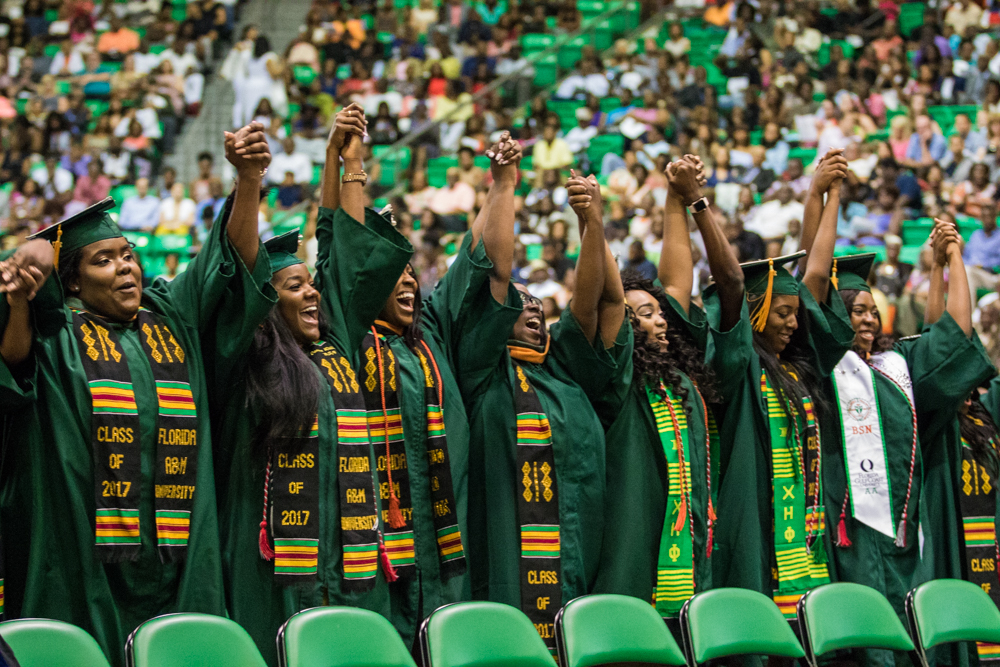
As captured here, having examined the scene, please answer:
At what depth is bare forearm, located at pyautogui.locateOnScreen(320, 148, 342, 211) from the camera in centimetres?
380

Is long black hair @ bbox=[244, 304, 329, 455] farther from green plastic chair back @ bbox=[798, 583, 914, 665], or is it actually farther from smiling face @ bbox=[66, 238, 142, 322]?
green plastic chair back @ bbox=[798, 583, 914, 665]

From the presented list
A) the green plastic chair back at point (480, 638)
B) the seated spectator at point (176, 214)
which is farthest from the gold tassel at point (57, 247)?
the seated spectator at point (176, 214)

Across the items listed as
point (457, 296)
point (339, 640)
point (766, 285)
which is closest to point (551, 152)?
point (766, 285)

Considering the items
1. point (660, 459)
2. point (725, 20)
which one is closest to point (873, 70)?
point (725, 20)

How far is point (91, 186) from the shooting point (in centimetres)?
1305

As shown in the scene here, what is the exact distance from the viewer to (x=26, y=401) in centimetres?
313

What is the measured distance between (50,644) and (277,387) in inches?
41.1

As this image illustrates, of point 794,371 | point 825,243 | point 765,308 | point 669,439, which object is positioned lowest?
point 669,439

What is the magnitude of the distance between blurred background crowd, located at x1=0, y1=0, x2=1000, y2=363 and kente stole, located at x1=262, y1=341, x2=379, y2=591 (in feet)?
17.7

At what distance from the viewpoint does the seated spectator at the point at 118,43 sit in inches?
626

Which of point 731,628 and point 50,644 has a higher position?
point 50,644

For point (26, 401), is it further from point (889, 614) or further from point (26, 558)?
point (889, 614)

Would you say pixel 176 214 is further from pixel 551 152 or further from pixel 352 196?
pixel 352 196

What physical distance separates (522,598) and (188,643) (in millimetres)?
1361
